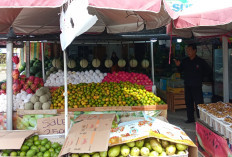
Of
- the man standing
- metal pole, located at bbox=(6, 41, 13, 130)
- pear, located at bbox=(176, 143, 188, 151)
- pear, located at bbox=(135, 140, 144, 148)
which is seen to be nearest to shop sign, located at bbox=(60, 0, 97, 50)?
pear, located at bbox=(135, 140, 144, 148)

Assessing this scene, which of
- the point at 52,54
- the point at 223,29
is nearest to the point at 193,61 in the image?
the point at 223,29

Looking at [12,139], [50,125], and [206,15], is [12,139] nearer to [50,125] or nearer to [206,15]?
[50,125]

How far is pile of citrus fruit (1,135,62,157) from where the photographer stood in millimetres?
2961

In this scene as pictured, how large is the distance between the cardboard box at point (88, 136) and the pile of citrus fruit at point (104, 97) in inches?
43.9

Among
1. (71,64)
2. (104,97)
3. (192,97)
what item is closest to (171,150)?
(104,97)

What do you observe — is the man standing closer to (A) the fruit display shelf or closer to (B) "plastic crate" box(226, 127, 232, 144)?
(A) the fruit display shelf

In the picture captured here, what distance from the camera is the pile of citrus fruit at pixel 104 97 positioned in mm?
4500

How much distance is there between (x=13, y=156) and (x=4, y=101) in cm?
192

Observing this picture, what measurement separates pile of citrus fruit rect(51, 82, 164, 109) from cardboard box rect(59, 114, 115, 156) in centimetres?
111

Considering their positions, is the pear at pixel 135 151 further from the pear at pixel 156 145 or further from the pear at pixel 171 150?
the pear at pixel 171 150

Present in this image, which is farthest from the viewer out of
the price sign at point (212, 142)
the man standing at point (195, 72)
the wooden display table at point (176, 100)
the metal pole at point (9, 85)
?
the wooden display table at point (176, 100)

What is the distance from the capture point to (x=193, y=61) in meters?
5.84

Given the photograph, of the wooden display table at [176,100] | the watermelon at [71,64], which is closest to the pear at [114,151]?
the wooden display table at [176,100]

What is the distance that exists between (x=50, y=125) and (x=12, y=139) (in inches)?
31.6
